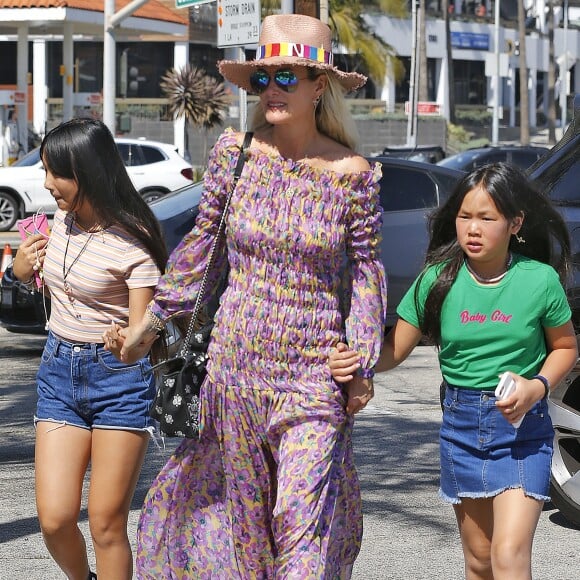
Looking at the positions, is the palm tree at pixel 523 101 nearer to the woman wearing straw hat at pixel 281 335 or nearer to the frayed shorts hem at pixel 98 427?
the frayed shorts hem at pixel 98 427

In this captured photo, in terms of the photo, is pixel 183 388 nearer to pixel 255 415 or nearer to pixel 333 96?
pixel 255 415

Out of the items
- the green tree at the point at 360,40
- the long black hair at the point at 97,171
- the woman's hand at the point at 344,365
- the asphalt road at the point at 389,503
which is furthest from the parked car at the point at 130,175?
the green tree at the point at 360,40

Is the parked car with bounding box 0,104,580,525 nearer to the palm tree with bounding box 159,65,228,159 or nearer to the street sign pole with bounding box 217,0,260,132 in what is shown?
the street sign pole with bounding box 217,0,260,132

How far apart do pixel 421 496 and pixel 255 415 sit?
2958 mm

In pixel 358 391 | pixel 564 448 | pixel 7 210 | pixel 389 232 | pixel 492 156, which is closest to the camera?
pixel 358 391

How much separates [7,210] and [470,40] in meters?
54.7

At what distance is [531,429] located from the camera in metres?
4.23

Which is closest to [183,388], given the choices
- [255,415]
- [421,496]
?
[255,415]

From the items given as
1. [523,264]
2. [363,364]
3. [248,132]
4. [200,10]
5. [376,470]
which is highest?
[200,10]

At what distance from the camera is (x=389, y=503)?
6.77 m

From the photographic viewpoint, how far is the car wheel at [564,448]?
6125mm

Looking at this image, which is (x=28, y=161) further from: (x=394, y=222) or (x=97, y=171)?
(x=97, y=171)

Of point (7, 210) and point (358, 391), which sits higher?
point (358, 391)

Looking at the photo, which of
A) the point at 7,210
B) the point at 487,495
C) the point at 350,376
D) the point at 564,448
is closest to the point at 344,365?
the point at 350,376
